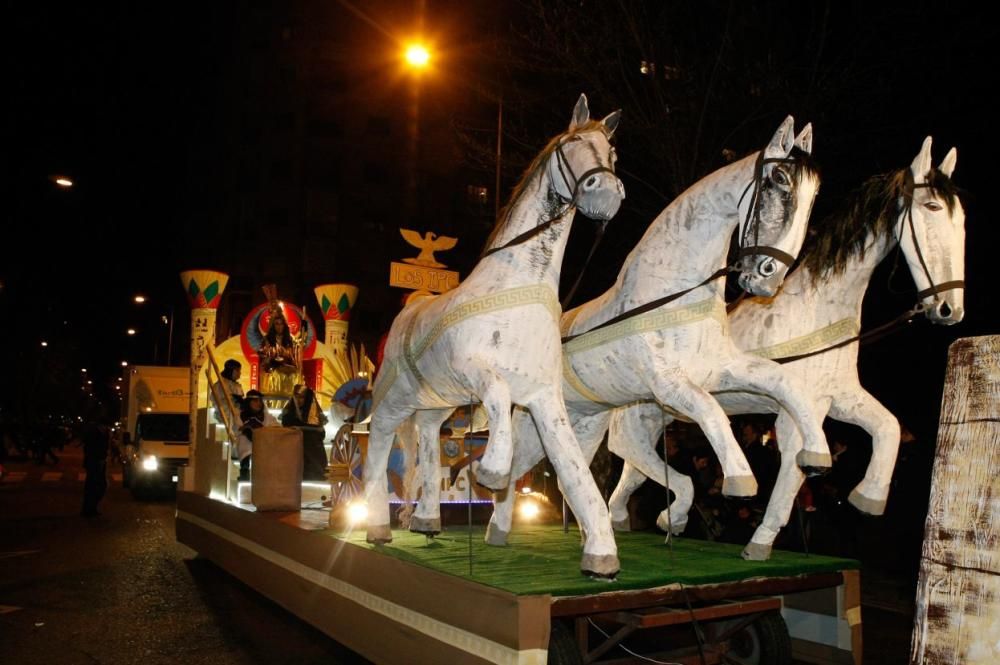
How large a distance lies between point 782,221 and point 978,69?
914 centimetres

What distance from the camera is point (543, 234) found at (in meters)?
4.95

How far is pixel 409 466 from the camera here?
24.2ft

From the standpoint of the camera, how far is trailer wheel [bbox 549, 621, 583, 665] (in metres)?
4.05

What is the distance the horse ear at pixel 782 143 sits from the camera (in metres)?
4.71

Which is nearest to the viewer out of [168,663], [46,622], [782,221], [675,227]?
[782,221]

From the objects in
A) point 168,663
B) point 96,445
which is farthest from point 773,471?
point 96,445

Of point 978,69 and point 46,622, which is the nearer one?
point 46,622

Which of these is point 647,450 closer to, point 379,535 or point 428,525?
point 428,525

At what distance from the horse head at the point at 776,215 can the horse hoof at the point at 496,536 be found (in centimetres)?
260

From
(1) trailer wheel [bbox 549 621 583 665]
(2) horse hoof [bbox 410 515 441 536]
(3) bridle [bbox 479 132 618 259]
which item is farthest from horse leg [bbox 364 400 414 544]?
(1) trailer wheel [bbox 549 621 583 665]

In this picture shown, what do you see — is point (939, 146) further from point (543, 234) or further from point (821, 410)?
point (543, 234)

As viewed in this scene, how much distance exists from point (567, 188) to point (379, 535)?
2788mm

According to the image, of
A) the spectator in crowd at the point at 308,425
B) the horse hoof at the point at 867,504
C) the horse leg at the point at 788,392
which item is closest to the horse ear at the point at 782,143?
the horse leg at the point at 788,392

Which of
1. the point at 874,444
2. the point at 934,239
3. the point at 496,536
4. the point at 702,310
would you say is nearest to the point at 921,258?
the point at 934,239
